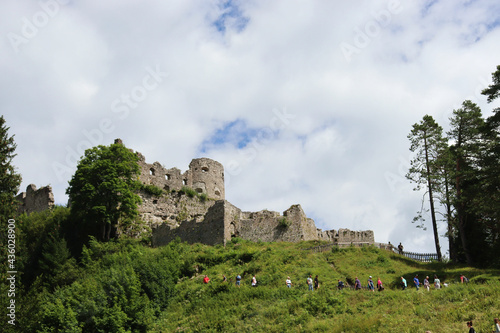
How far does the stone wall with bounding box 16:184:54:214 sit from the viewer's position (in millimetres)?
54662

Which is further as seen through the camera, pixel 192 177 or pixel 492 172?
pixel 192 177

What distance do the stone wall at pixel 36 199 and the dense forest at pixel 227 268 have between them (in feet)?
29.9

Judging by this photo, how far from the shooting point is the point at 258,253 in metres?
34.8

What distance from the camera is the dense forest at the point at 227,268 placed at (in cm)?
2320

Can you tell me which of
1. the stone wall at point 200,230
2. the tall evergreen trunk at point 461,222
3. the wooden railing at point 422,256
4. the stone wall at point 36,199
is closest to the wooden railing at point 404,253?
the wooden railing at point 422,256

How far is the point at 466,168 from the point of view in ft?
117

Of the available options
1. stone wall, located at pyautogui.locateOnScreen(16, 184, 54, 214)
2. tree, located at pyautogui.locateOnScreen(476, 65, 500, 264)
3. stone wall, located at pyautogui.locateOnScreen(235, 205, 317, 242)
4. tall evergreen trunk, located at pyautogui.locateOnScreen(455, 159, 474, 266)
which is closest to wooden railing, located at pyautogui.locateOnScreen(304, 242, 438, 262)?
tall evergreen trunk, located at pyautogui.locateOnScreen(455, 159, 474, 266)

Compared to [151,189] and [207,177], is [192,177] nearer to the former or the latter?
[207,177]

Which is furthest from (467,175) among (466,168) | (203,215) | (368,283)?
(203,215)

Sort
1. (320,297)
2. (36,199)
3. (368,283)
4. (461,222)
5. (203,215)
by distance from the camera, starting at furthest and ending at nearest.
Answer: (36,199), (203,215), (461,222), (368,283), (320,297)

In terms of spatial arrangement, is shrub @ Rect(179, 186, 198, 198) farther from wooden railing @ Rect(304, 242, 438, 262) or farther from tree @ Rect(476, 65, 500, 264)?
tree @ Rect(476, 65, 500, 264)

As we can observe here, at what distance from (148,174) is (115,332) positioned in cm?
2604

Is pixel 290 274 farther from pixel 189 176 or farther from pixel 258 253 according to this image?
pixel 189 176

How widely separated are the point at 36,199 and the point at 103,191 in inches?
759
